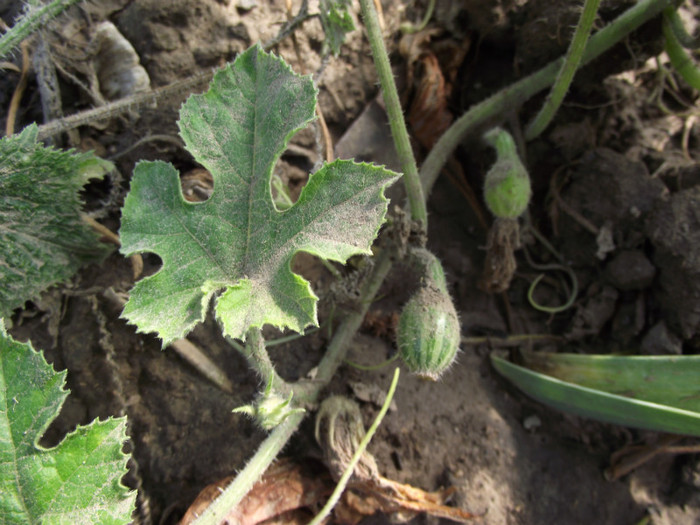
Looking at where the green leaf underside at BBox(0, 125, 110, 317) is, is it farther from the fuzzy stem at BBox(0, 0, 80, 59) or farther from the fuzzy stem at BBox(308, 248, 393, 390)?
the fuzzy stem at BBox(308, 248, 393, 390)

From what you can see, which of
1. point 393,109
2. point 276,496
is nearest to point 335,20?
point 393,109

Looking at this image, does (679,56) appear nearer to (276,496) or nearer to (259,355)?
(259,355)

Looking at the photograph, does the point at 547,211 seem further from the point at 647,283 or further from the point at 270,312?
the point at 270,312

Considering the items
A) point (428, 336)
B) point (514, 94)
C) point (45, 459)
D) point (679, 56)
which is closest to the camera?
point (45, 459)

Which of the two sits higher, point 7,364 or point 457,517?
point 7,364

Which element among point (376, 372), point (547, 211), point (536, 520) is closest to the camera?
point (536, 520)

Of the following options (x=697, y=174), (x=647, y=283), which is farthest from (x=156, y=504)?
(x=697, y=174)
